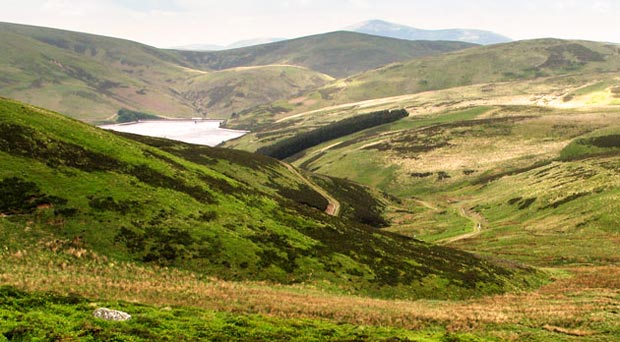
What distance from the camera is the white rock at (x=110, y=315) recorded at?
25.3 m

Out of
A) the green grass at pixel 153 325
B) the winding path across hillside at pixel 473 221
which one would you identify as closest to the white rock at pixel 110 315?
the green grass at pixel 153 325

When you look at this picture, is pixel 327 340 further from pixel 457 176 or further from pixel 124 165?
pixel 457 176

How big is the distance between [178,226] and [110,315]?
26.2m

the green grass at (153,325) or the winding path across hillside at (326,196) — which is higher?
the green grass at (153,325)

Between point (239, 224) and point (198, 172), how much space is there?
20.6 meters

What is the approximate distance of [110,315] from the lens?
2548cm

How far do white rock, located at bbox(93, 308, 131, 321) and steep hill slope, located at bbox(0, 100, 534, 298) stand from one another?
60.5 ft

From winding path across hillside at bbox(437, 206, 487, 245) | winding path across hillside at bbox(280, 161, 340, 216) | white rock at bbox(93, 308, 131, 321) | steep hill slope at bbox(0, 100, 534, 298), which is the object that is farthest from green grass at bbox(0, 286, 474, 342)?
winding path across hillside at bbox(280, 161, 340, 216)

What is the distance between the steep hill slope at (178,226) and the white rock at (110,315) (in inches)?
727

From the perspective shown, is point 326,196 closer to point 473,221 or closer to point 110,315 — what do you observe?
point 473,221

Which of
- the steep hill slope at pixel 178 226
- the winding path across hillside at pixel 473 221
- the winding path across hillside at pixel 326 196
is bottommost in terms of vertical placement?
the winding path across hillside at pixel 473 221

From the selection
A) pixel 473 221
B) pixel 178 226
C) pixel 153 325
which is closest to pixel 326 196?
pixel 473 221

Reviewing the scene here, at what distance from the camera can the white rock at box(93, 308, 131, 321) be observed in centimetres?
2531

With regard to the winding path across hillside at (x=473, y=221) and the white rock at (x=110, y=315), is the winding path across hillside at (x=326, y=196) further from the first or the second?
the white rock at (x=110, y=315)
